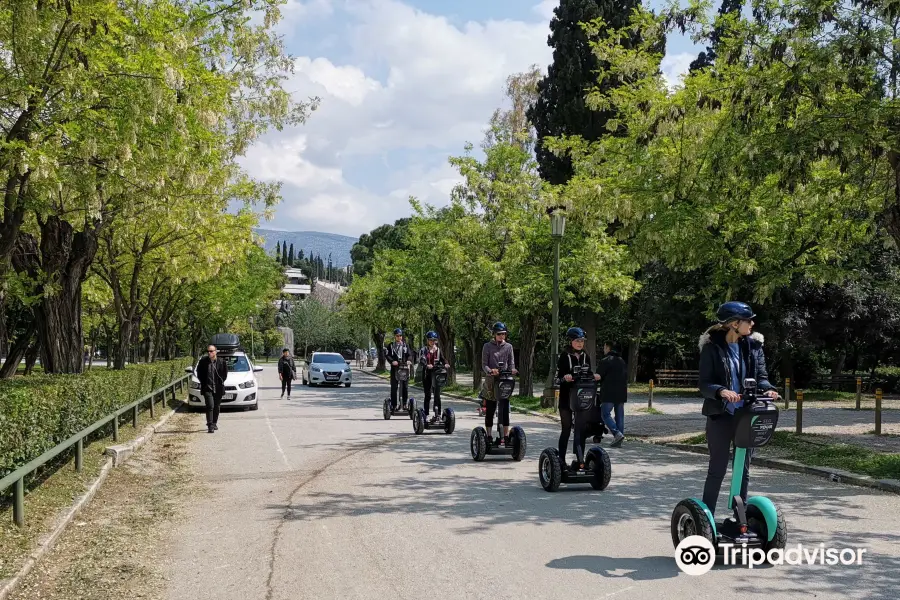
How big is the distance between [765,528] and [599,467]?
3.39 metres

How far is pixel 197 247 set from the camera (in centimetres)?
2339

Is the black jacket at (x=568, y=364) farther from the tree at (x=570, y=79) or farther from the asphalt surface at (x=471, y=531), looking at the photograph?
the tree at (x=570, y=79)

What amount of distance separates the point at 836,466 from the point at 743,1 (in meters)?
7.01

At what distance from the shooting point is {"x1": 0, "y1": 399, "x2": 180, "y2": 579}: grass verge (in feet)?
20.6

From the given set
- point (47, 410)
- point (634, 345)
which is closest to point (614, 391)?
point (47, 410)

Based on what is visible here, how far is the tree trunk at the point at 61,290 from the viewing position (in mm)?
16203

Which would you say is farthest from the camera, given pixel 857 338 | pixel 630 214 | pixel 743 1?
pixel 857 338

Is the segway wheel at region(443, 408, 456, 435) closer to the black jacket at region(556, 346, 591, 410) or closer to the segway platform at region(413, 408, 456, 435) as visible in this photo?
the segway platform at region(413, 408, 456, 435)

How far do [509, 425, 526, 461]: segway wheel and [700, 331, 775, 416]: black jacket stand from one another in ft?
18.9

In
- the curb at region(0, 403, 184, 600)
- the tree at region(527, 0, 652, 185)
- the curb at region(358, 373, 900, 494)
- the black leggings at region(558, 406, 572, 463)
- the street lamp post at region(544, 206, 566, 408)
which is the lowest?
the curb at region(0, 403, 184, 600)

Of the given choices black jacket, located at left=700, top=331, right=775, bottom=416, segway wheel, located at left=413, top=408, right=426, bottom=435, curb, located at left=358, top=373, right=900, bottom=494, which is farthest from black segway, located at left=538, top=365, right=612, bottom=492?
segway wheel, located at left=413, top=408, right=426, bottom=435

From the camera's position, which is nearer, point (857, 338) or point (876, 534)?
point (876, 534)

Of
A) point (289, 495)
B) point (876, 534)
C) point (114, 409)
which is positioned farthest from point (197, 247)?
point (876, 534)

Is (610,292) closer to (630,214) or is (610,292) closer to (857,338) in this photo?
(630,214)
